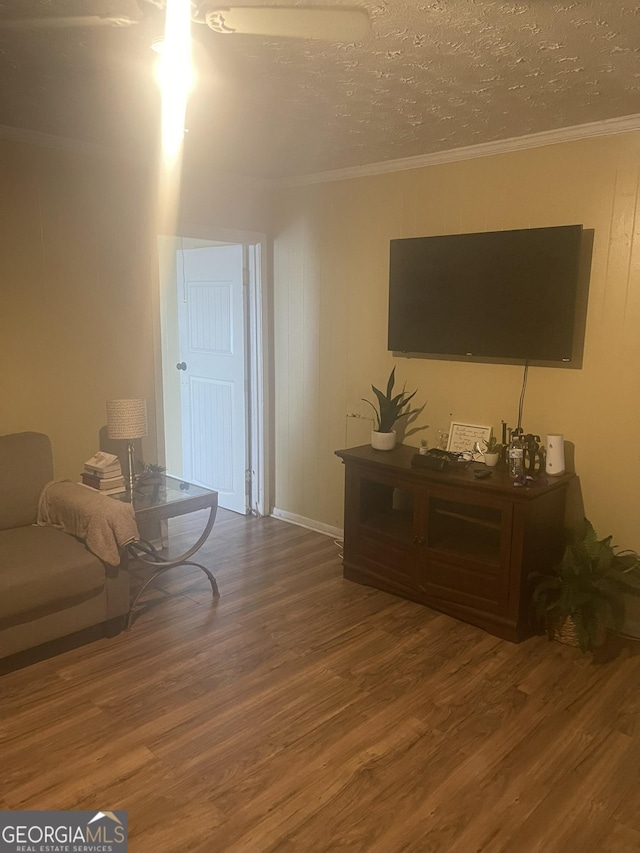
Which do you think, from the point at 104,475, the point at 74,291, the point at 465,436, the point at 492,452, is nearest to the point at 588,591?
the point at 492,452

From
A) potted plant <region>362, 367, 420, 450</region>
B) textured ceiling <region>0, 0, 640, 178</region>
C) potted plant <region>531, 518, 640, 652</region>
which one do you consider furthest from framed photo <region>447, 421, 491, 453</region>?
textured ceiling <region>0, 0, 640, 178</region>

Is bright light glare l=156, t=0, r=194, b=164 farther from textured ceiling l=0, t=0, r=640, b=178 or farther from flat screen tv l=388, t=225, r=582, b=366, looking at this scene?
flat screen tv l=388, t=225, r=582, b=366

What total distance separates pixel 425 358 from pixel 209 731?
227cm

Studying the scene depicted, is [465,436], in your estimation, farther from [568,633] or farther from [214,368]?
[214,368]

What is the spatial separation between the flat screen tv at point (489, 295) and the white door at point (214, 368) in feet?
4.44

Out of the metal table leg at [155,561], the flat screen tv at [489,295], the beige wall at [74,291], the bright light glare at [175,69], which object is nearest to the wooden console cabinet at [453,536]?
the flat screen tv at [489,295]

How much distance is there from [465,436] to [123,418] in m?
1.86

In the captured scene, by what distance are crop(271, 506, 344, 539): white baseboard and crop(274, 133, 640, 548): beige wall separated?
0.12ft

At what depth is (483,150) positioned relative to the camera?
3.28 meters

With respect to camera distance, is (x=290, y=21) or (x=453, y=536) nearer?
(x=290, y=21)

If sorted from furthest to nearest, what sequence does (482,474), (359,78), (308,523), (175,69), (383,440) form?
(308,523) < (383,440) < (482,474) < (359,78) < (175,69)

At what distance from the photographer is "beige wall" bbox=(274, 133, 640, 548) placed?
2.96m

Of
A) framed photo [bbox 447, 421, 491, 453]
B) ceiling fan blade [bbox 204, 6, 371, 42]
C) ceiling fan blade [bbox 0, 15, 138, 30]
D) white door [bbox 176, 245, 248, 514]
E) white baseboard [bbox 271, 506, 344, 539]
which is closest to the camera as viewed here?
ceiling fan blade [bbox 204, 6, 371, 42]

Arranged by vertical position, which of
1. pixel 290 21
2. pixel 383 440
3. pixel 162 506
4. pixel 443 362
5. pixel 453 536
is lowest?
pixel 453 536
